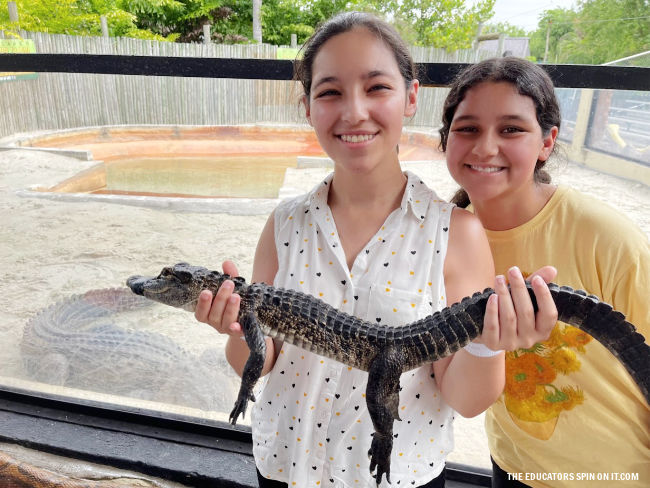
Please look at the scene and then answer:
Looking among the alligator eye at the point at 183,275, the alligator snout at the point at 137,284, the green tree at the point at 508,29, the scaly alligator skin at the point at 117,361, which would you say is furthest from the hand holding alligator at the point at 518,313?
the green tree at the point at 508,29

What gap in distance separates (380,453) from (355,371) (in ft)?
0.54

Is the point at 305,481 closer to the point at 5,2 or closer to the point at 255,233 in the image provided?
the point at 255,233

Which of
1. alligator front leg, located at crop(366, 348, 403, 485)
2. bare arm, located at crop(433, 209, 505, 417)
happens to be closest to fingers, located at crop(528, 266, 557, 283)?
bare arm, located at crop(433, 209, 505, 417)

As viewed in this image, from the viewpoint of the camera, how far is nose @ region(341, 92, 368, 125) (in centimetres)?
79

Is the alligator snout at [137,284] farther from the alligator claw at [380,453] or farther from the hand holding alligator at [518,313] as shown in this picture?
the hand holding alligator at [518,313]

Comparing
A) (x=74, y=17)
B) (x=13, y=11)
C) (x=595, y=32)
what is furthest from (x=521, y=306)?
(x=74, y=17)

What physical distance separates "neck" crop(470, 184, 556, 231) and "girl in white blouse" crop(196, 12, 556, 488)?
16 centimetres

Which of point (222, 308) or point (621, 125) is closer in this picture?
point (222, 308)

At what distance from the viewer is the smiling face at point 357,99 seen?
0.81 metres

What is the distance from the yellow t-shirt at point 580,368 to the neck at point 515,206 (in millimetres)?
18

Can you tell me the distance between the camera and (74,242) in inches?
150

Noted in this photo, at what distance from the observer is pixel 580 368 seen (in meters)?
0.96

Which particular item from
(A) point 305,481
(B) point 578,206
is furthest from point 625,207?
(A) point 305,481

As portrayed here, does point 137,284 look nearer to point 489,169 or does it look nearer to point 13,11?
point 489,169
